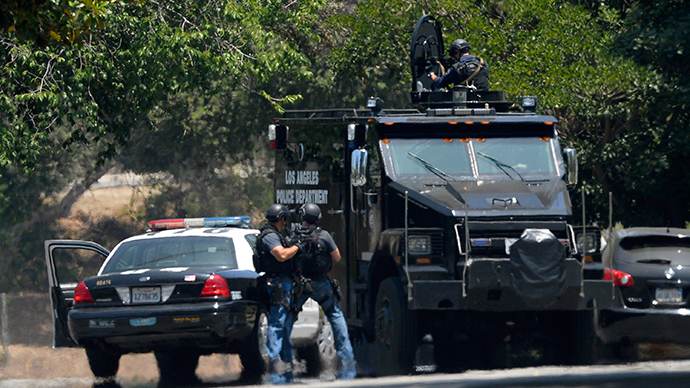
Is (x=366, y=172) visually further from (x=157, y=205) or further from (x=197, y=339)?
(x=157, y=205)

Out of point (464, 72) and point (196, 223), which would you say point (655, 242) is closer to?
point (464, 72)

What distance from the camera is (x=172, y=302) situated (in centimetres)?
938

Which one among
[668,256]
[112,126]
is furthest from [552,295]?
[112,126]

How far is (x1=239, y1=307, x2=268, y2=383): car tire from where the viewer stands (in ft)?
32.0

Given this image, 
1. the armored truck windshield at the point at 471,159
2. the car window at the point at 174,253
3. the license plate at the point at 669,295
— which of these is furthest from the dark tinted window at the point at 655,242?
the car window at the point at 174,253

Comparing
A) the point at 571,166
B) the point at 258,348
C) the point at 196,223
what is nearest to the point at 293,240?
the point at 258,348

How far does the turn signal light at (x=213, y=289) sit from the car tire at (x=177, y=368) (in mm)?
1532

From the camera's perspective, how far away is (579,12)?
17.6 meters

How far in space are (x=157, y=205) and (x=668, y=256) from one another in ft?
130

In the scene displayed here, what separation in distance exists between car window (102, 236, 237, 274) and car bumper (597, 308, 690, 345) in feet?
13.5

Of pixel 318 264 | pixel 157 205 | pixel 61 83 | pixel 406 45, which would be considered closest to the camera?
pixel 318 264

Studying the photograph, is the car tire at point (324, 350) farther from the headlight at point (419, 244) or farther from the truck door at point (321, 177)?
the headlight at point (419, 244)

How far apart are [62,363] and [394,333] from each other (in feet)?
67.5

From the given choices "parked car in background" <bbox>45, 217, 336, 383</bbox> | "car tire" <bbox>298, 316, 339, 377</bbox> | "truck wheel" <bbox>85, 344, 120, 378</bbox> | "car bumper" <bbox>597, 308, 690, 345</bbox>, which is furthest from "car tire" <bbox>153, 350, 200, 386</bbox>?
"car bumper" <bbox>597, 308, 690, 345</bbox>
